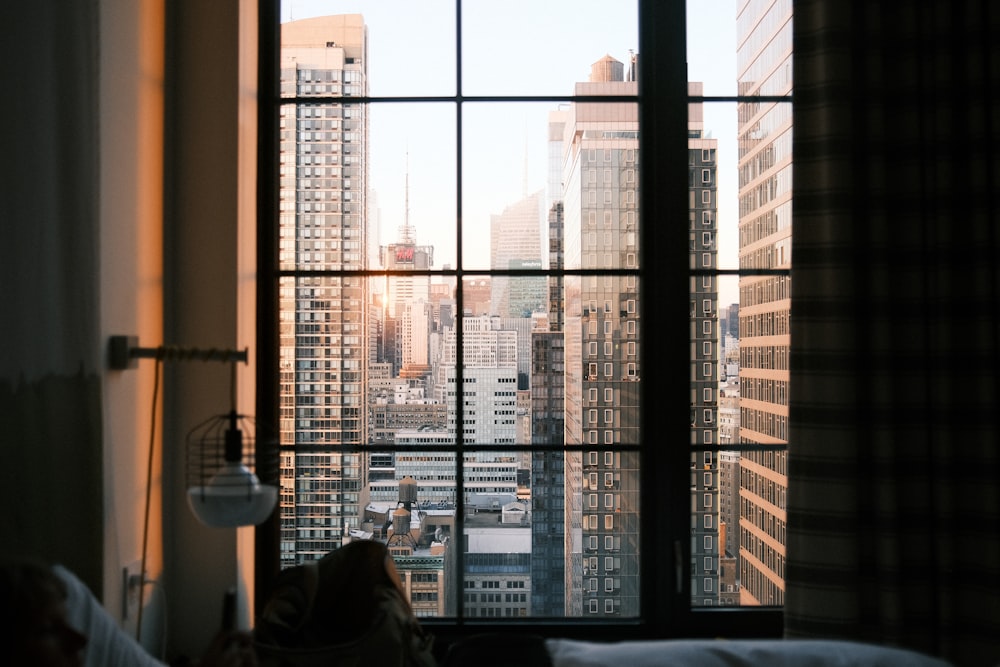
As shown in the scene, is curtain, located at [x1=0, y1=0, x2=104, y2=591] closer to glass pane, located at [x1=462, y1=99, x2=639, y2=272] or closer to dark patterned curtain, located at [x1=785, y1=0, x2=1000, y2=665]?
glass pane, located at [x1=462, y1=99, x2=639, y2=272]

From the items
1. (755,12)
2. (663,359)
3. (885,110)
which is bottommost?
(663,359)

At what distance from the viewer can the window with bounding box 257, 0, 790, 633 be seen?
2.76 meters

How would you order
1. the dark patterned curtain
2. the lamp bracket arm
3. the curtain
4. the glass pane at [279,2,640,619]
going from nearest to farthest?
the curtain, the lamp bracket arm, the dark patterned curtain, the glass pane at [279,2,640,619]

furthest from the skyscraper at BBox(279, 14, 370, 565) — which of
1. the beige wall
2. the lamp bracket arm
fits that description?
the lamp bracket arm

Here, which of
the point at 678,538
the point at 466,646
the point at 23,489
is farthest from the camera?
the point at 678,538

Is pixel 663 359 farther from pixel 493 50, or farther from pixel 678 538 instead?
pixel 493 50

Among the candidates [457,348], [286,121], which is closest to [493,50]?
[286,121]

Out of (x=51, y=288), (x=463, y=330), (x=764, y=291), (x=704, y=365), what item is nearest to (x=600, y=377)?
(x=704, y=365)

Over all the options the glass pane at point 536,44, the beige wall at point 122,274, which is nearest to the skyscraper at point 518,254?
the glass pane at point 536,44

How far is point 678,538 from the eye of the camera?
2.75 m

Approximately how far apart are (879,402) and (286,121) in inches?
78.2

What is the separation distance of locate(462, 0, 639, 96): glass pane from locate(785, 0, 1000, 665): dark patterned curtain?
25.5 inches

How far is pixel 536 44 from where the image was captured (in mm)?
2807

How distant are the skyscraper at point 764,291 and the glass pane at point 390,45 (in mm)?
975
